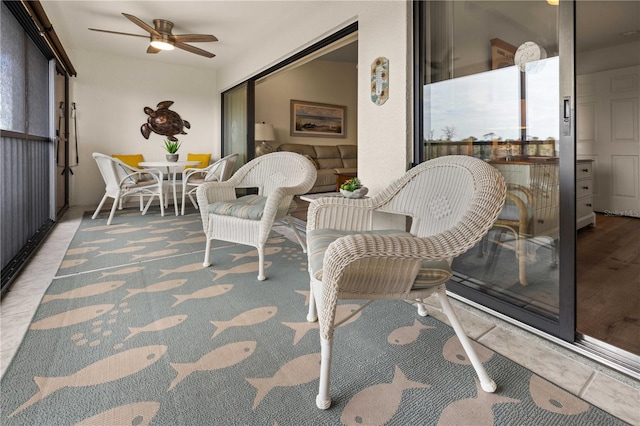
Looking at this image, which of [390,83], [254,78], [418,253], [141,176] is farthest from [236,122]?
[418,253]

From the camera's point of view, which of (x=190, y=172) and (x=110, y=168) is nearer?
(x=110, y=168)

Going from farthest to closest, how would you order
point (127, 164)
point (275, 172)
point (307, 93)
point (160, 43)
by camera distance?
point (307, 93) → point (127, 164) → point (160, 43) → point (275, 172)

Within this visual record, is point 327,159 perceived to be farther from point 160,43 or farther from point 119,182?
point 119,182

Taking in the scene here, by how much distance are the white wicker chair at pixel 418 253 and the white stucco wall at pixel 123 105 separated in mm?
5319

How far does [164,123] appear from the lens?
232 inches

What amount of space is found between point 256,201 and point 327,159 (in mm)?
4463

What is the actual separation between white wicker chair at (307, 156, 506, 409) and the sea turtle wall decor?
5.26m

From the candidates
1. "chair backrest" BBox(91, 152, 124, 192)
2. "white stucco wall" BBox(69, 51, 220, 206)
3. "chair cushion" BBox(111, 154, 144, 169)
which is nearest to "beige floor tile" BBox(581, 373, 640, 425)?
"chair backrest" BBox(91, 152, 124, 192)

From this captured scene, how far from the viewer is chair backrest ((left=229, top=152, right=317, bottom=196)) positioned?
2.64 metres

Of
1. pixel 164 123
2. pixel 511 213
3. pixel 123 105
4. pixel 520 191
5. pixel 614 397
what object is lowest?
pixel 614 397

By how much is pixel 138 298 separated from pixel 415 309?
61.2 inches

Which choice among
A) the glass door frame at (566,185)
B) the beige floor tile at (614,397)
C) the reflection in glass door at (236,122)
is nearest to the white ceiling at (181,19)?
the reflection in glass door at (236,122)

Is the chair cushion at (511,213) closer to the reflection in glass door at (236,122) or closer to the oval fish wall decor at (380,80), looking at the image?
the oval fish wall decor at (380,80)

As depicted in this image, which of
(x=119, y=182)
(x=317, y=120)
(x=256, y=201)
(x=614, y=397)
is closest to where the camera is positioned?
(x=614, y=397)
